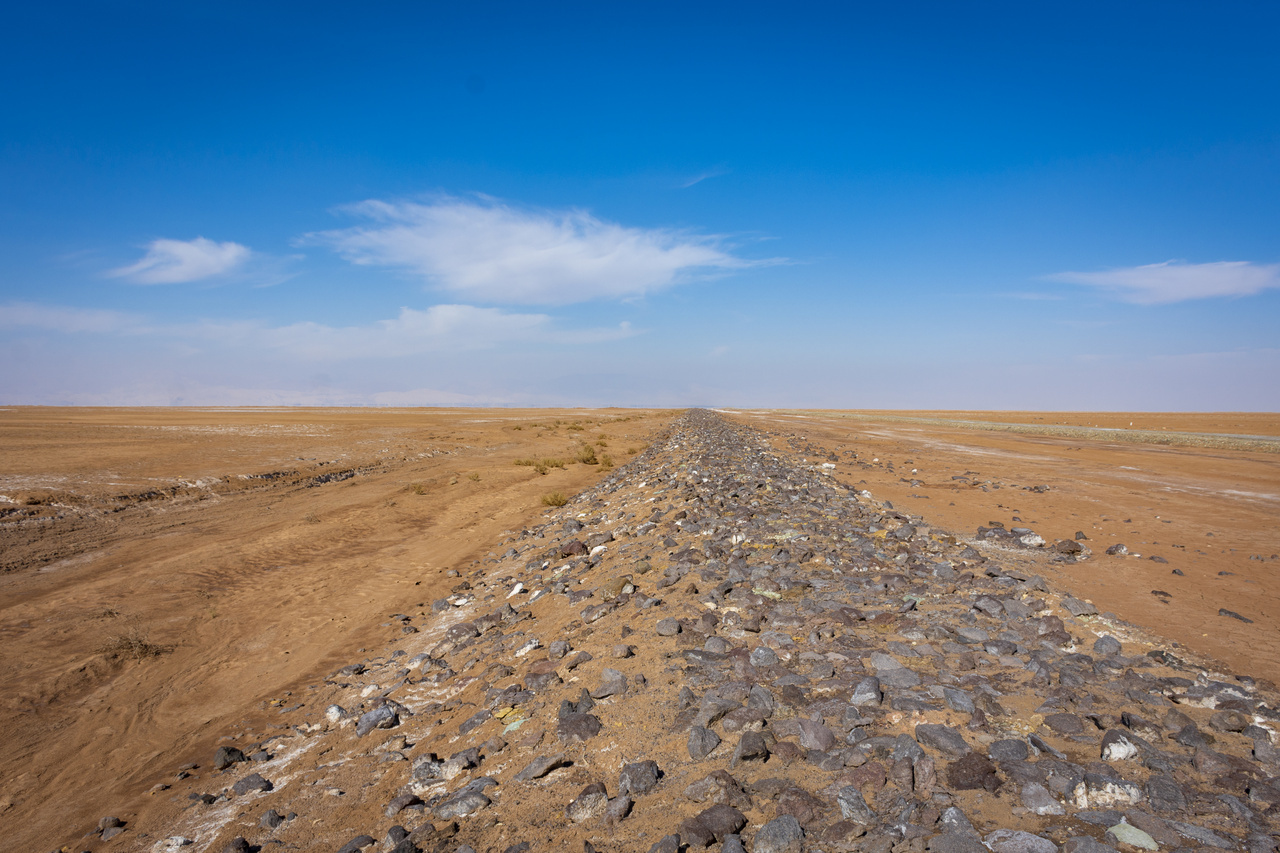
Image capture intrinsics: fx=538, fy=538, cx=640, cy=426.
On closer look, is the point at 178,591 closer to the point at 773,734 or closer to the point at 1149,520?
the point at 773,734

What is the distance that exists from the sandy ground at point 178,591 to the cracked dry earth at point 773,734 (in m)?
1.01

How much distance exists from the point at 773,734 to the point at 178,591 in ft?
36.6

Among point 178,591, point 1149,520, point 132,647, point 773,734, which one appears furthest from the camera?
point 1149,520

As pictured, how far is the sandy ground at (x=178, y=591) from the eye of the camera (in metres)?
5.59

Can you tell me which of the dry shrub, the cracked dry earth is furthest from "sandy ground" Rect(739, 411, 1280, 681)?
the dry shrub

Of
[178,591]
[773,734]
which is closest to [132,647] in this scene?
[178,591]

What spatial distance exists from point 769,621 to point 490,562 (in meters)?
7.31

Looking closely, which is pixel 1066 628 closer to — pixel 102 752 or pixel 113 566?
pixel 102 752

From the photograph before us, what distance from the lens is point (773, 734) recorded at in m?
3.77

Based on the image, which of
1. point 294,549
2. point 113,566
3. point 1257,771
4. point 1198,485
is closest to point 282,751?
point 1257,771

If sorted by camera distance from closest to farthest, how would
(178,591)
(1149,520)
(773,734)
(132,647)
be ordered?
(773,734) → (132,647) → (178,591) → (1149,520)

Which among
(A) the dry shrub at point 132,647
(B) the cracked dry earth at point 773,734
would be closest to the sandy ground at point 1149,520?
(B) the cracked dry earth at point 773,734

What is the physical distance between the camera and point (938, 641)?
16.6 feet

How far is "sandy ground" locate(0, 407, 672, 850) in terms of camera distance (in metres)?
5.59
